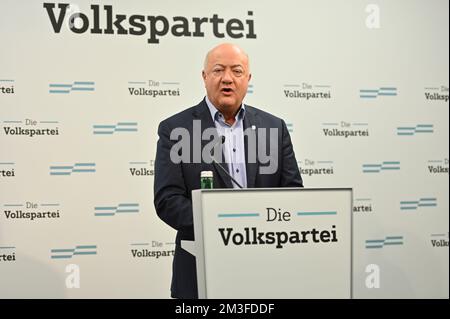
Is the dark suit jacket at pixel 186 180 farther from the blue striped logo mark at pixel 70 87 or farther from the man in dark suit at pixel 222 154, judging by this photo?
the blue striped logo mark at pixel 70 87

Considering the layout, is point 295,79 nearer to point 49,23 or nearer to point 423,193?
point 423,193

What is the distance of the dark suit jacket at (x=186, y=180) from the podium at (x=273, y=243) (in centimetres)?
67

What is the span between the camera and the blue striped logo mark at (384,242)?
5336 mm

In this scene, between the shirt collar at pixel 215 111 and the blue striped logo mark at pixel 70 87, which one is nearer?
the shirt collar at pixel 215 111

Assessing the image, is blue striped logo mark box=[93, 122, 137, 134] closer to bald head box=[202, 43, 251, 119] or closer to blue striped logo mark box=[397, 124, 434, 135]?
bald head box=[202, 43, 251, 119]

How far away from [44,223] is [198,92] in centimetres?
150

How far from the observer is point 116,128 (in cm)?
496

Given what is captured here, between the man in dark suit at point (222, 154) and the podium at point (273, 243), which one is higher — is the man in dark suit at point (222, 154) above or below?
above

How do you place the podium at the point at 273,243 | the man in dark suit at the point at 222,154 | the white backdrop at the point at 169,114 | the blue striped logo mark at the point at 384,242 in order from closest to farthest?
the podium at the point at 273,243, the man in dark suit at the point at 222,154, the white backdrop at the point at 169,114, the blue striped logo mark at the point at 384,242

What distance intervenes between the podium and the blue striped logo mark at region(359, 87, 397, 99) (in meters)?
2.41

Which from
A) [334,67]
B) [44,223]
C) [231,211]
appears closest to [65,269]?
[44,223]

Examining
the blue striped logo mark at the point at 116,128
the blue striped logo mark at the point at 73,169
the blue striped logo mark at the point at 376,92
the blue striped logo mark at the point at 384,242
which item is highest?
the blue striped logo mark at the point at 376,92

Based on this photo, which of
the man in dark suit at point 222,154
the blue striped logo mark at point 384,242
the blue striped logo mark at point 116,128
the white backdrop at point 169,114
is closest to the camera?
the man in dark suit at point 222,154

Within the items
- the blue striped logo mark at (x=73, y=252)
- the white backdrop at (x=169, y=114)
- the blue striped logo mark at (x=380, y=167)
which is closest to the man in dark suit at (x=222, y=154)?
the white backdrop at (x=169, y=114)
